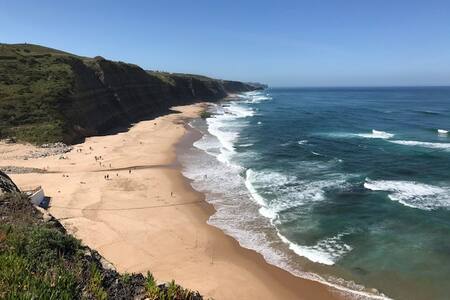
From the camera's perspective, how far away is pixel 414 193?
31.7 meters

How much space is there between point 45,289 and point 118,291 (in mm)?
2369

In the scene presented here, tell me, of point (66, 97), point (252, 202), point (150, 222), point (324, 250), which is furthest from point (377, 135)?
point (66, 97)

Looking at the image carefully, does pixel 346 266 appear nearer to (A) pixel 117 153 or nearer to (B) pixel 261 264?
(B) pixel 261 264

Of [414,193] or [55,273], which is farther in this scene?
[414,193]

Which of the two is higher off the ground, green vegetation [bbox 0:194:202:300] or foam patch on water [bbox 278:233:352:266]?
green vegetation [bbox 0:194:202:300]

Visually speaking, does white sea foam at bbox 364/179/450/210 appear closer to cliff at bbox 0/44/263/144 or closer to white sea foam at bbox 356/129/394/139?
white sea foam at bbox 356/129/394/139

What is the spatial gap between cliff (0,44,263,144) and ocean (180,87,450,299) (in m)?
17.8

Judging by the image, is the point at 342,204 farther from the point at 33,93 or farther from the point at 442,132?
the point at 33,93

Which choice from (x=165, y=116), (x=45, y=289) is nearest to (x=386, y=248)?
(x=45, y=289)

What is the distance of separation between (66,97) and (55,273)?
50.2 m

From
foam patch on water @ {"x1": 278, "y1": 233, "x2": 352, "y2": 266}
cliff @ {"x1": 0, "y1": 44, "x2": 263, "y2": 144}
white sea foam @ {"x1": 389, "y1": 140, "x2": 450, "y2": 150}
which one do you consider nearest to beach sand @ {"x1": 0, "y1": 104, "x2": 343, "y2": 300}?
foam patch on water @ {"x1": 278, "y1": 233, "x2": 352, "y2": 266}

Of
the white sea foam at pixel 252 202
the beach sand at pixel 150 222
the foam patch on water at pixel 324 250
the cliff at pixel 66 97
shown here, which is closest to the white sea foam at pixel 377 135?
the white sea foam at pixel 252 202

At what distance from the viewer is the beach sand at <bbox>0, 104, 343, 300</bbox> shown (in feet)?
65.6

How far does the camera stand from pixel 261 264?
71.5 ft
